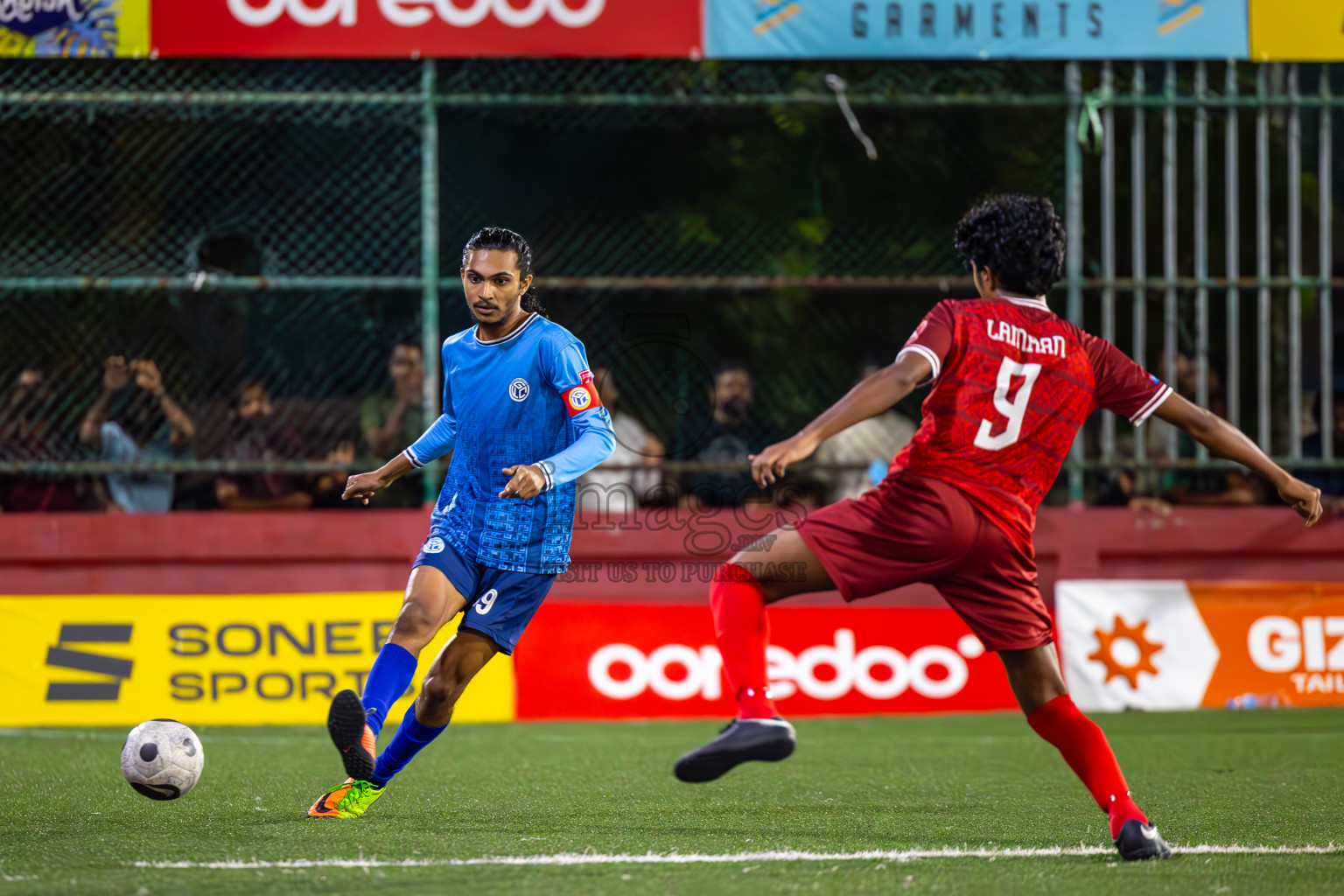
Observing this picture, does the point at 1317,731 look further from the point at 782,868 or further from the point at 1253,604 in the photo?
the point at 782,868

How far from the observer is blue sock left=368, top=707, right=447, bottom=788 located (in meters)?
5.27

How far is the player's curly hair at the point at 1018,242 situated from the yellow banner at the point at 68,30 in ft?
23.3

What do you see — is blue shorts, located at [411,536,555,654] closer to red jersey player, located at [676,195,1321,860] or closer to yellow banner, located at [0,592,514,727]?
red jersey player, located at [676,195,1321,860]

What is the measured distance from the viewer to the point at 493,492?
537 cm

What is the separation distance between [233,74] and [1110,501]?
6.99m

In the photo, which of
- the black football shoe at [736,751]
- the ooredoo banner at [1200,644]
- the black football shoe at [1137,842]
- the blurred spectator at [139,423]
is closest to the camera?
the black football shoe at [736,751]

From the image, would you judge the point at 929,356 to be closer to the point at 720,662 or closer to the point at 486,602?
the point at 486,602

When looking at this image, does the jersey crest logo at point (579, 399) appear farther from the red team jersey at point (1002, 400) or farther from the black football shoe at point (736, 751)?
the black football shoe at point (736, 751)

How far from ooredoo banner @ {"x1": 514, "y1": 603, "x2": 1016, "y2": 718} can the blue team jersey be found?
4.33m

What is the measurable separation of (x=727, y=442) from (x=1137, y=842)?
614 cm

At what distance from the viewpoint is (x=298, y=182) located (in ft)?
36.7

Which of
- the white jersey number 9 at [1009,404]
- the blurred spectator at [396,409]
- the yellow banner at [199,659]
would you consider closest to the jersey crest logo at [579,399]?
the white jersey number 9 at [1009,404]

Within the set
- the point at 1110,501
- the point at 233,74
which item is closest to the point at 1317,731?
the point at 1110,501

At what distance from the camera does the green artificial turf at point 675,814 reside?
4.18 metres
